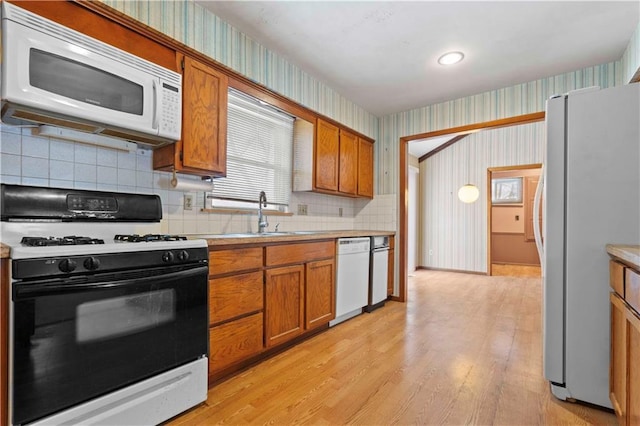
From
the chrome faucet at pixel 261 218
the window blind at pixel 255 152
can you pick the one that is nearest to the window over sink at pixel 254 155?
the window blind at pixel 255 152

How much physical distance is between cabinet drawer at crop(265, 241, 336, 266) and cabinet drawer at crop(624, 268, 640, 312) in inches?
73.8

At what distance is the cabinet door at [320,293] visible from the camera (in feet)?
8.53

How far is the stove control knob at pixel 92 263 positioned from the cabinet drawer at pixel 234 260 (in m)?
0.60

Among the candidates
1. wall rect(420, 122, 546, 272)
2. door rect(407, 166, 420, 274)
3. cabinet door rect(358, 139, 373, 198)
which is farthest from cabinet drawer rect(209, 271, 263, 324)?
wall rect(420, 122, 546, 272)

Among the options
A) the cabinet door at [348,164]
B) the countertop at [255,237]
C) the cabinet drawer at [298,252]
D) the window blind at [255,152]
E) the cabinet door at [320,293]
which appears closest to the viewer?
the countertop at [255,237]

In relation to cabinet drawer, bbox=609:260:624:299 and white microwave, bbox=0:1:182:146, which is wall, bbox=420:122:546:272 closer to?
cabinet drawer, bbox=609:260:624:299

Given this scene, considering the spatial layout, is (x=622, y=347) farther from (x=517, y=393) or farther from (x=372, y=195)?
(x=372, y=195)

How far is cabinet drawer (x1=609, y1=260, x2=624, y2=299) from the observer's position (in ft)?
4.71

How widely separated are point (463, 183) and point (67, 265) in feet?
21.9

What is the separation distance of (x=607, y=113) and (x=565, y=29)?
108cm

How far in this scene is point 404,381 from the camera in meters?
1.99

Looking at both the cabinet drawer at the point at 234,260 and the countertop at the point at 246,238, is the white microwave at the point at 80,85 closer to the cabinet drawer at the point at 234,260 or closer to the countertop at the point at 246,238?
the countertop at the point at 246,238

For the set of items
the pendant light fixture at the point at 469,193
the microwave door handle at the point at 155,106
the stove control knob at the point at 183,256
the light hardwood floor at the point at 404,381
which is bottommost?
the light hardwood floor at the point at 404,381

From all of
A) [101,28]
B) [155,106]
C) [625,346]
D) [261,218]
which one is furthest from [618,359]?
[101,28]
